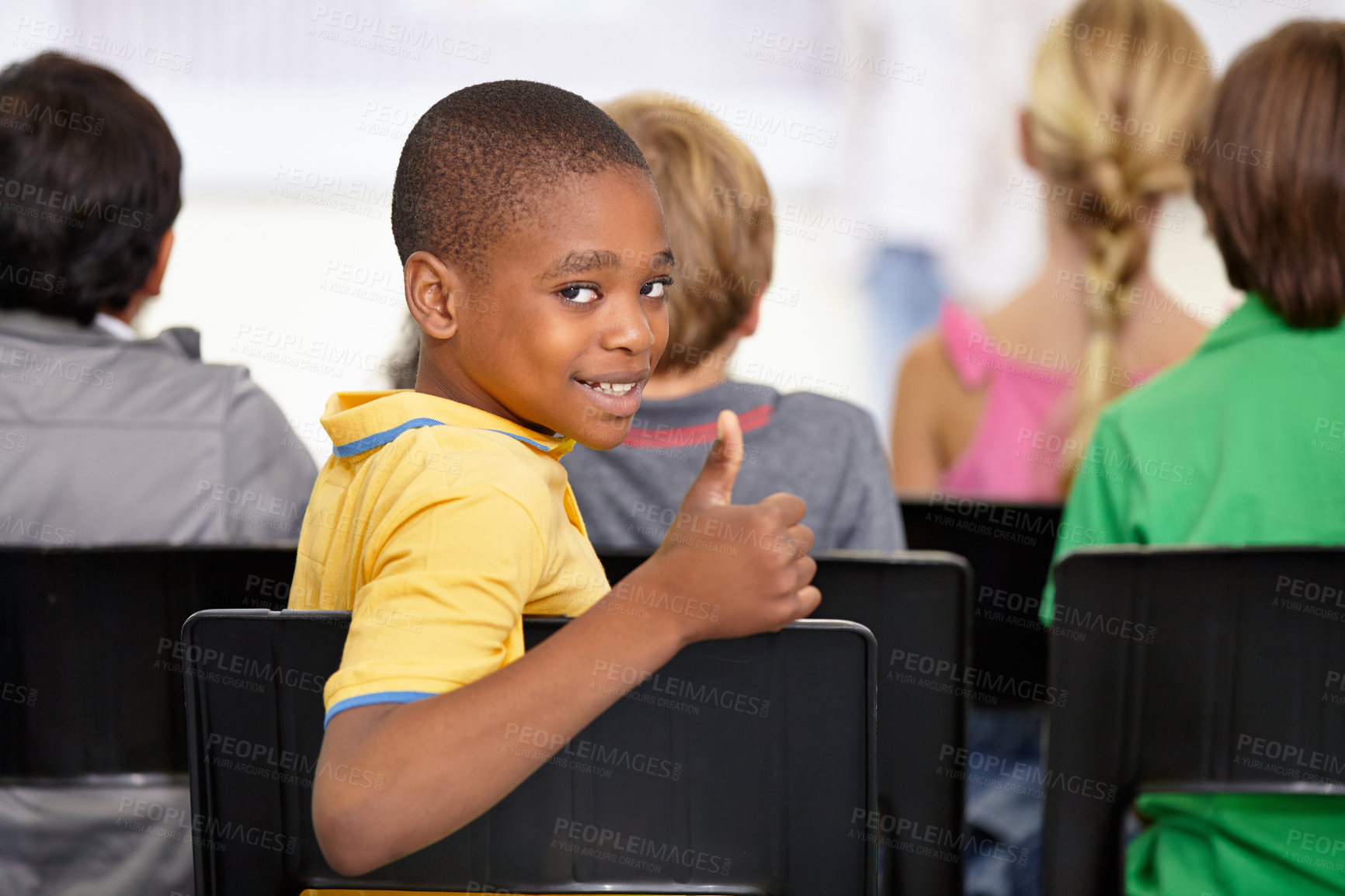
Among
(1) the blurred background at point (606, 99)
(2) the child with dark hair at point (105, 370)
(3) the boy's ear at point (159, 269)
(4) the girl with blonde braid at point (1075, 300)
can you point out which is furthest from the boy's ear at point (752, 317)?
(1) the blurred background at point (606, 99)

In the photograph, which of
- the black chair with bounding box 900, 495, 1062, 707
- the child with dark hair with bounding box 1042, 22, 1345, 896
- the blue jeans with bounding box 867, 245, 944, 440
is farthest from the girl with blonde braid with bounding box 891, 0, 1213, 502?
the child with dark hair with bounding box 1042, 22, 1345, 896

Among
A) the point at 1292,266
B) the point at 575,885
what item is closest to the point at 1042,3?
Answer: the point at 1292,266

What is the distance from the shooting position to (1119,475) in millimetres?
1318

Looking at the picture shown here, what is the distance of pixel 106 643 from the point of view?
1093 millimetres

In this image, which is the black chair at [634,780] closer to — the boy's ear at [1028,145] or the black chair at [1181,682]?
the black chair at [1181,682]

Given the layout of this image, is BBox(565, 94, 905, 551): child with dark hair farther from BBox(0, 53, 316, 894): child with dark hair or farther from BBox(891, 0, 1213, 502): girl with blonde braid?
BBox(891, 0, 1213, 502): girl with blonde braid

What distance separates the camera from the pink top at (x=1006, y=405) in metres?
2.62

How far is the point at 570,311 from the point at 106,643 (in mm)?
715

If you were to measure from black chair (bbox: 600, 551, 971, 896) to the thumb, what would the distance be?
34 cm

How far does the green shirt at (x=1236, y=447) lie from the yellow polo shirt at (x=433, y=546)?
28.1 inches

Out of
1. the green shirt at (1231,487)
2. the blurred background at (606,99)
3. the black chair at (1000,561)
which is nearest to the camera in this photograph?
the green shirt at (1231,487)

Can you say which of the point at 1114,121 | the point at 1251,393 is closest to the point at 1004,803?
the point at 1251,393

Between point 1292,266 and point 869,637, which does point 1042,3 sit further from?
point 869,637

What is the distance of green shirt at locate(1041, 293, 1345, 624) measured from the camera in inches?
47.4
